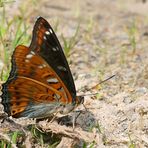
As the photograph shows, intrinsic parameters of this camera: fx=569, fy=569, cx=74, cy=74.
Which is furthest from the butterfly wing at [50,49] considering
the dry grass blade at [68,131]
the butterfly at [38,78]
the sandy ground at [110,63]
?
the sandy ground at [110,63]

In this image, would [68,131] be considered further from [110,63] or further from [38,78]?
[110,63]

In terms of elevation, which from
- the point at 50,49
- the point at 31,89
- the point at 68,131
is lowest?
the point at 68,131

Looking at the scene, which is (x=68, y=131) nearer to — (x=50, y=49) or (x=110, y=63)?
(x=50, y=49)

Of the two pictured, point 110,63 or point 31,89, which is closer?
point 31,89

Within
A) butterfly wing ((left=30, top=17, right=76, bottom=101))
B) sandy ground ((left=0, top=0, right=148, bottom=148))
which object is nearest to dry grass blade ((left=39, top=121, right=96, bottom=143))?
sandy ground ((left=0, top=0, right=148, bottom=148))

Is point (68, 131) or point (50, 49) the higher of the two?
point (50, 49)

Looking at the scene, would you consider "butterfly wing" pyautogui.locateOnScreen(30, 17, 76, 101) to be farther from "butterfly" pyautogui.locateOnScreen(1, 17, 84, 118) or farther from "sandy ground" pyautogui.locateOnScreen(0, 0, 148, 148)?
"sandy ground" pyautogui.locateOnScreen(0, 0, 148, 148)

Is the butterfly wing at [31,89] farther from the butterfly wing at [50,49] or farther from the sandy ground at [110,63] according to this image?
the sandy ground at [110,63]

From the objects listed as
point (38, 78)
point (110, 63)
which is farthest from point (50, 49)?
Answer: point (110, 63)
